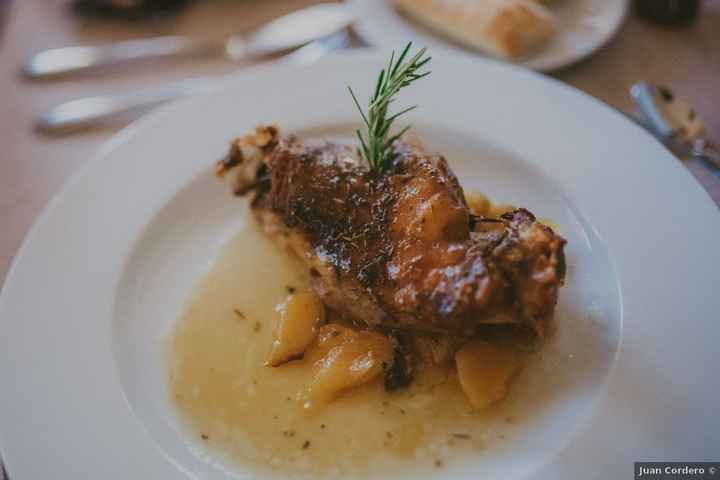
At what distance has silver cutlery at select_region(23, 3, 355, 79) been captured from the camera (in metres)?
3.72

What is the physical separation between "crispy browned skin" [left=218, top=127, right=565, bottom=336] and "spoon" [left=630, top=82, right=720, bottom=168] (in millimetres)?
1090

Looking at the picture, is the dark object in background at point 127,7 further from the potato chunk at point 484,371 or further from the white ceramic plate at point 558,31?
the potato chunk at point 484,371

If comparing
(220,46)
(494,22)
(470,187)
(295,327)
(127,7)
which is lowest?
(295,327)

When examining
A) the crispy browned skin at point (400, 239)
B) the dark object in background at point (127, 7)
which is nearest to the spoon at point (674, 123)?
the crispy browned skin at point (400, 239)

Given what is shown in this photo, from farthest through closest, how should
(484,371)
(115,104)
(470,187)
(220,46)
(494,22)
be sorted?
(220,46), (115,104), (494,22), (470,187), (484,371)

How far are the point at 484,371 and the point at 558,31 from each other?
203cm

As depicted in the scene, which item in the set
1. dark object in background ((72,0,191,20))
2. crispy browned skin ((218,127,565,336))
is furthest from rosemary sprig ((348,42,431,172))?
dark object in background ((72,0,191,20))

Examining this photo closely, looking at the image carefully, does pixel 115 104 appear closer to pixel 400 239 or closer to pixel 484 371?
pixel 400 239

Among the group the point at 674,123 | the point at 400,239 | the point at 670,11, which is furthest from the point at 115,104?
the point at 670,11

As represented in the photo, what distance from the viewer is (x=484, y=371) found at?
7.03 feet

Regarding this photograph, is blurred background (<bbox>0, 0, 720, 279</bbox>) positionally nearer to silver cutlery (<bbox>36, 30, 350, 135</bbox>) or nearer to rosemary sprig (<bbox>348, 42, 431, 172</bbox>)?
silver cutlery (<bbox>36, 30, 350, 135</bbox>)

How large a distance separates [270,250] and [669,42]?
2.38 m

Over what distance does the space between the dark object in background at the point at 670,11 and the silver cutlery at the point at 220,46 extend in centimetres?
159

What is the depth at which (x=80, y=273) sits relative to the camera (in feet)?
8.36
